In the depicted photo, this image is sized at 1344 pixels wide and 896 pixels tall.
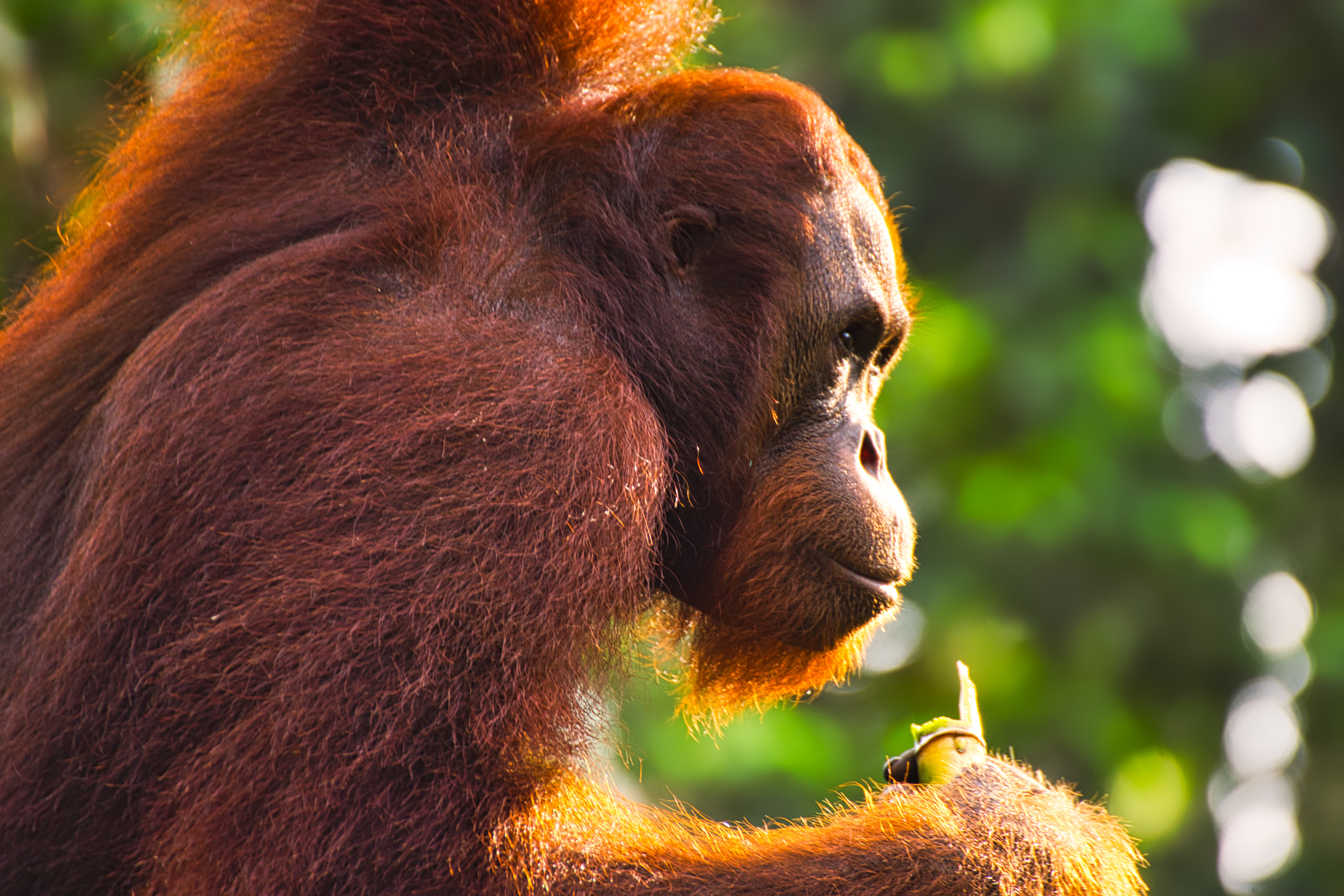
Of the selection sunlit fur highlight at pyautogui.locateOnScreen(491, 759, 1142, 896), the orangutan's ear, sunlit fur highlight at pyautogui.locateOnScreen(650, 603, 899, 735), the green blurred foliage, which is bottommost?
the green blurred foliage

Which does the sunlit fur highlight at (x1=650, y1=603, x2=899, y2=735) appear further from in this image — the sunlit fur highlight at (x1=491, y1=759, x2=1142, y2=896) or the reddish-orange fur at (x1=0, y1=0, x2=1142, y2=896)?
the sunlit fur highlight at (x1=491, y1=759, x2=1142, y2=896)

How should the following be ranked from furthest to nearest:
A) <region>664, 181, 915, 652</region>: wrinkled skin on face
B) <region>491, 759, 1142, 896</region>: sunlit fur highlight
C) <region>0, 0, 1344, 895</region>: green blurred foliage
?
<region>0, 0, 1344, 895</region>: green blurred foliage, <region>664, 181, 915, 652</region>: wrinkled skin on face, <region>491, 759, 1142, 896</region>: sunlit fur highlight

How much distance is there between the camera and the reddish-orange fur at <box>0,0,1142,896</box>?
5.98 ft

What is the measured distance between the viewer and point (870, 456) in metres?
2.51

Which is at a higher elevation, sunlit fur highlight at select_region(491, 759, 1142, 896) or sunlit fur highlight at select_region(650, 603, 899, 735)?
sunlit fur highlight at select_region(491, 759, 1142, 896)

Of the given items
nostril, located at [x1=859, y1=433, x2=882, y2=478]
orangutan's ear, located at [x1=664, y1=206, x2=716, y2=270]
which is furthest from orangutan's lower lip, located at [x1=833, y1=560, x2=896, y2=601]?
orangutan's ear, located at [x1=664, y1=206, x2=716, y2=270]

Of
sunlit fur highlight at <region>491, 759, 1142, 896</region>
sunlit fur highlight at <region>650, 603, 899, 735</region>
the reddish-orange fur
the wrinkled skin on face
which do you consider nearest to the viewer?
the reddish-orange fur

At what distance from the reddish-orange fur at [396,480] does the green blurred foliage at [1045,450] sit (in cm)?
361

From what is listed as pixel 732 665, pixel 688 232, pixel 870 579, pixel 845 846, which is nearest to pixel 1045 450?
pixel 732 665

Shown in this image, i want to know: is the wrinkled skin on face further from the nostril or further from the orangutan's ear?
the orangutan's ear

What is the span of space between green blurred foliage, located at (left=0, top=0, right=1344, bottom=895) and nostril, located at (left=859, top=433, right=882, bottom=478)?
3432mm

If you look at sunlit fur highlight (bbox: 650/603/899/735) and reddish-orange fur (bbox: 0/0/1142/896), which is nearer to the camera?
reddish-orange fur (bbox: 0/0/1142/896)

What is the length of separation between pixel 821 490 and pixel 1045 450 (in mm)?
4608

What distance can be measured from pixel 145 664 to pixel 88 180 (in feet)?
5.27
